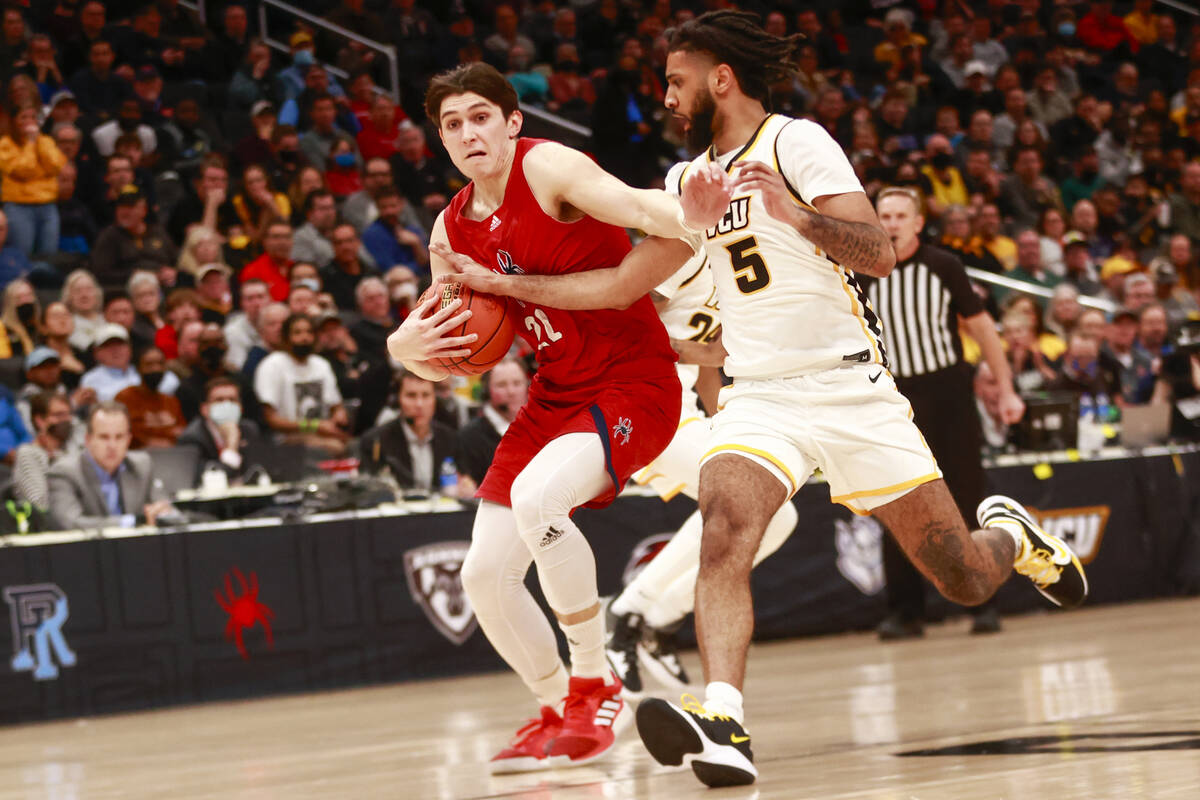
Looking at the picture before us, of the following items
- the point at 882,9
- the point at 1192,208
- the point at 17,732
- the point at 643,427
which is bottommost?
the point at 17,732

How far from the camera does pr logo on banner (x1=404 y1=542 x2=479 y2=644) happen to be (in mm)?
8062

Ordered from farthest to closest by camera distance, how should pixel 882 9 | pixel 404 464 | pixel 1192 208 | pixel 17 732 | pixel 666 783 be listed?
pixel 882 9 < pixel 1192 208 < pixel 404 464 < pixel 17 732 < pixel 666 783

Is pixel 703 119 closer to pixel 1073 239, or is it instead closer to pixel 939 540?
pixel 939 540

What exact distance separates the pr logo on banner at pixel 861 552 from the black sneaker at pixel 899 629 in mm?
516

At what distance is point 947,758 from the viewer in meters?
Answer: 4.25

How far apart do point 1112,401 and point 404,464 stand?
5524 millimetres

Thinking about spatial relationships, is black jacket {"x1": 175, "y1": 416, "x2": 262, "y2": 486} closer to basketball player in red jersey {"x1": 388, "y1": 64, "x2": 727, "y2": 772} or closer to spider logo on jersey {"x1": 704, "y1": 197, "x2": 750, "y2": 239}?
basketball player in red jersey {"x1": 388, "y1": 64, "x2": 727, "y2": 772}

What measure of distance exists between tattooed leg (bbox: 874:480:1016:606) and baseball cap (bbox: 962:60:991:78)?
13354 millimetres

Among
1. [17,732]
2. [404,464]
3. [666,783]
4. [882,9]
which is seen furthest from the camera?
[882,9]

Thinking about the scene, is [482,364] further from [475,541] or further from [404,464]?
[404,464]

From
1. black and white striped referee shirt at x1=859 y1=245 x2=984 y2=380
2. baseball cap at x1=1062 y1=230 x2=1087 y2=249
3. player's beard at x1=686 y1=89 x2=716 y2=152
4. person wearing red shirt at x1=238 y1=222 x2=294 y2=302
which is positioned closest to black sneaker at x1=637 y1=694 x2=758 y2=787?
player's beard at x1=686 y1=89 x2=716 y2=152

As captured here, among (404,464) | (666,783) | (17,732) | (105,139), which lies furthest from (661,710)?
(105,139)

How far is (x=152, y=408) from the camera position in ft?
31.0

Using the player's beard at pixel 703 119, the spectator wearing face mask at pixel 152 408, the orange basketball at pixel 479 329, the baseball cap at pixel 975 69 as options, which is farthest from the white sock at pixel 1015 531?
the baseball cap at pixel 975 69
